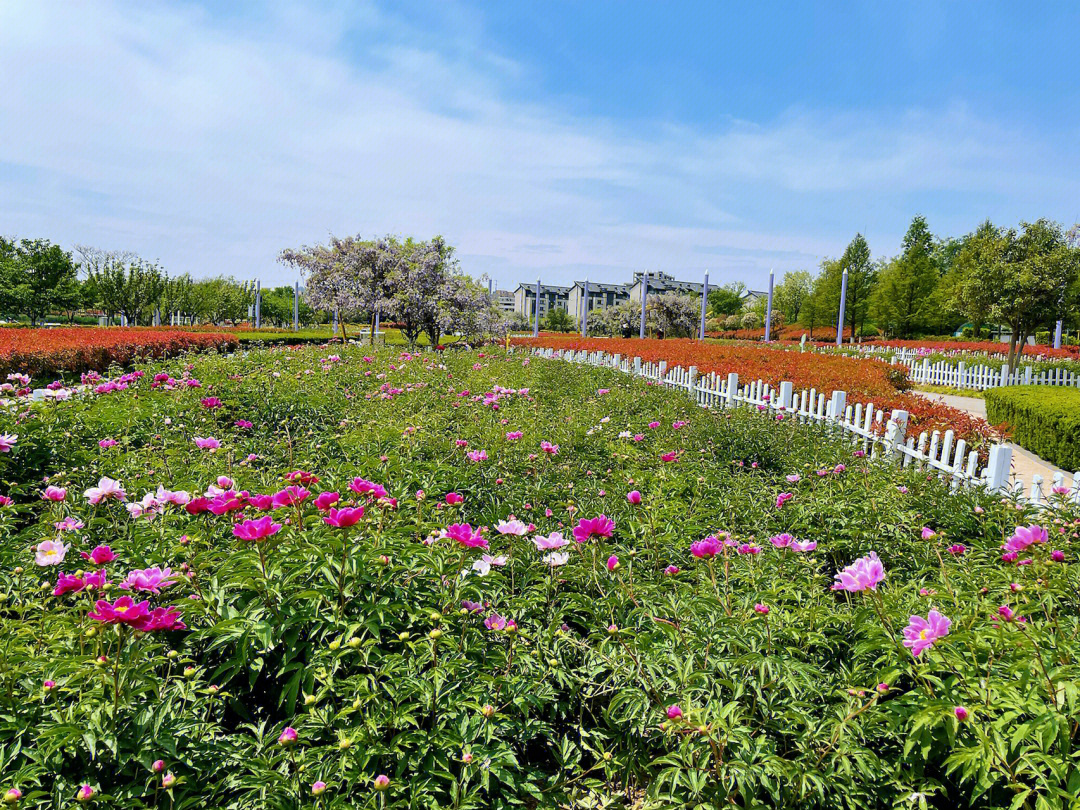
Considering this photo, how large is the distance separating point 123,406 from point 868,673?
5.85 meters

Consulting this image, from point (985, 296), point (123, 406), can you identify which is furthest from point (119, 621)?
point (985, 296)

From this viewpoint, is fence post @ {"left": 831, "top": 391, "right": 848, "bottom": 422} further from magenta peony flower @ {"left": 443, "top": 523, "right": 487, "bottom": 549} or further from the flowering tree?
the flowering tree

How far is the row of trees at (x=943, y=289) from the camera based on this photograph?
1764 centimetres

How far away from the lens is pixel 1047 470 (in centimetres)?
840

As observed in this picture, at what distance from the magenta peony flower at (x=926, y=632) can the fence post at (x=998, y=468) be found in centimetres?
334

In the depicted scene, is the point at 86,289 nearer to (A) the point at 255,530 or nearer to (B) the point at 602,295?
(A) the point at 255,530

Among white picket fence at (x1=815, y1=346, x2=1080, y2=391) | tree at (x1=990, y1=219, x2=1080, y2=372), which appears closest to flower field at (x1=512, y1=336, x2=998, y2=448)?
white picket fence at (x1=815, y1=346, x2=1080, y2=391)

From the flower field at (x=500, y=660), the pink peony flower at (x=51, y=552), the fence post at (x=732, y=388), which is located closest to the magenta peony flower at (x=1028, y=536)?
the flower field at (x=500, y=660)

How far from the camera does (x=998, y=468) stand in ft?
14.0

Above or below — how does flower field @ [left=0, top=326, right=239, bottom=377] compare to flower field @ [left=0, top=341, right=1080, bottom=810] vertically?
above

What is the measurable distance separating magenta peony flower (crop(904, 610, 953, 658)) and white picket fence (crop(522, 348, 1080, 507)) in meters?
2.34

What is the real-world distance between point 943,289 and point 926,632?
38.8m

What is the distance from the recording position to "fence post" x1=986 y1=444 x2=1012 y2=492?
4195mm

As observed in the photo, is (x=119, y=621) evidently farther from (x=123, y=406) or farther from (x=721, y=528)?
(x=123, y=406)
